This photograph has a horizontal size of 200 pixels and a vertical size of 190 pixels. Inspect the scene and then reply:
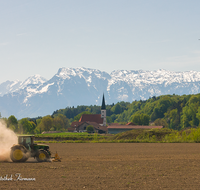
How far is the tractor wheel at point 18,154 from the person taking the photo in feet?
99.9

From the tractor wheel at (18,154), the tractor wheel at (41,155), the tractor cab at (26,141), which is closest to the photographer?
the tractor wheel at (18,154)

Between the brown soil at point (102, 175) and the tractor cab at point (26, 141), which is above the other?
the tractor cab at point (26, 141)

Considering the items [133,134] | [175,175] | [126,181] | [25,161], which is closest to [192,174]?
[175,175]

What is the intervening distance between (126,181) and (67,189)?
14.8 feet

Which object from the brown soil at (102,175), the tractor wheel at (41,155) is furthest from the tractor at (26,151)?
the brown soil at (102,175)

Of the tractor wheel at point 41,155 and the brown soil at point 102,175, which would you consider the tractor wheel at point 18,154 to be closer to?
the brown soil at point 102,175

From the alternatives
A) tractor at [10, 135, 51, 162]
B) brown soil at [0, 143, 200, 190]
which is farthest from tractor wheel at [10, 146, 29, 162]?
brown soil at [0, 143, 200, 190]

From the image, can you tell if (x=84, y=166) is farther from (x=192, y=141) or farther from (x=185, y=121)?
(x=185, y=121)

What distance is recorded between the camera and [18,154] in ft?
100

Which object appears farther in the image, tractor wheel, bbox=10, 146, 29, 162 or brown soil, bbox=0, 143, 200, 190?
tractor wheel, bbox=10, 146, 29, 162

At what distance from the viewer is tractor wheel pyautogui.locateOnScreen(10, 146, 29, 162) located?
1198 inches

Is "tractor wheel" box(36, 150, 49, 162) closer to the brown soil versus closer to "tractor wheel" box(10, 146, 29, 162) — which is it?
the brown soil

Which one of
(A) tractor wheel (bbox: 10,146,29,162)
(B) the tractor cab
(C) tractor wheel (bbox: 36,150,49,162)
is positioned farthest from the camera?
(B) the tractor cab

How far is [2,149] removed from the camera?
33.2m
